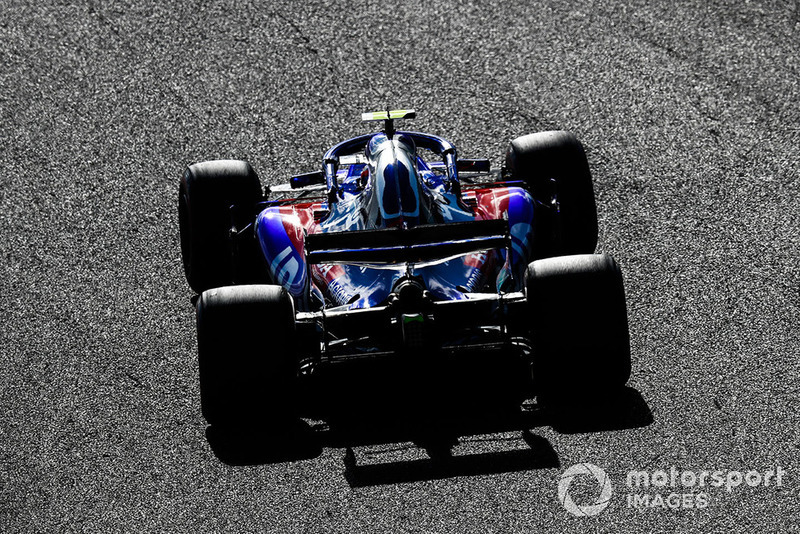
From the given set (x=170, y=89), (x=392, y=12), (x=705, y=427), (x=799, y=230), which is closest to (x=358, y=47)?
(x=392, y=12)

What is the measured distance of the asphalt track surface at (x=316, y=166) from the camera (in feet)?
28.3

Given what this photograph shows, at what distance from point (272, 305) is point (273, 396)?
1.76ft

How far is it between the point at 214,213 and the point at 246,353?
6.91 ft

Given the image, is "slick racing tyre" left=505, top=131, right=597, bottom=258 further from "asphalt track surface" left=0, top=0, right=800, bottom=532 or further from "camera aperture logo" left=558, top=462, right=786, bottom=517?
"camera aperture logo" left=558, top=462, right=786, bottom=517

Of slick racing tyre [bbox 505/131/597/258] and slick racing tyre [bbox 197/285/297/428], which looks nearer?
slick racing tyre [bbox 197/285/297/428]

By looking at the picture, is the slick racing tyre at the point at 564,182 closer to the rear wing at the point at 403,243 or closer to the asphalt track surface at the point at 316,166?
the asphalt track surface at the point at 316,166

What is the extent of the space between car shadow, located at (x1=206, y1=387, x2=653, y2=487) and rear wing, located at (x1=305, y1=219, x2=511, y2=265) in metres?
0.93

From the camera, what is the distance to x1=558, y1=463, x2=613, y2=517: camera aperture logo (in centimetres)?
835

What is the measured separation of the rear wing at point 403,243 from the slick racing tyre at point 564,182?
5.01 ft

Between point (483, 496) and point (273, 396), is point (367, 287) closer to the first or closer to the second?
point (273, 396)

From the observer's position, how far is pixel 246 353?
29.0 ft

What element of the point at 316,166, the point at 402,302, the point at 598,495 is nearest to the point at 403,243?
A: the point at 402,302

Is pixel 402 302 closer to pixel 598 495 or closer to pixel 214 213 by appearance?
pixel 598 495

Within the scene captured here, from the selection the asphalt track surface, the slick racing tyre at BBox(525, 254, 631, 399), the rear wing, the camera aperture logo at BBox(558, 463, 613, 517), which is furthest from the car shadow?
the rear wing
